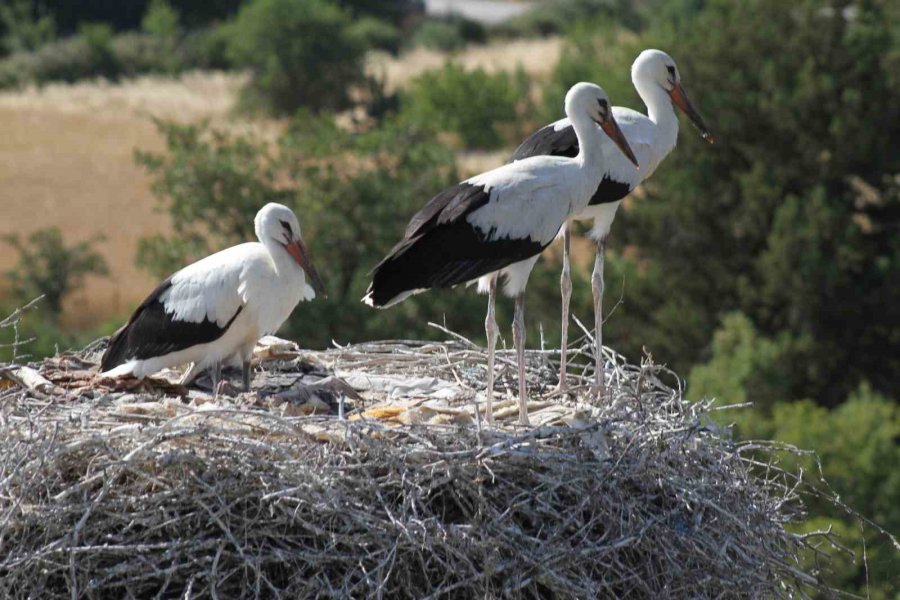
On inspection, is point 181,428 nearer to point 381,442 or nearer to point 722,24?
point 381,442

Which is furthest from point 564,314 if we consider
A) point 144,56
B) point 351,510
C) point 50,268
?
point 144,56

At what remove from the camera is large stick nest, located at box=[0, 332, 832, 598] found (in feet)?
24.2

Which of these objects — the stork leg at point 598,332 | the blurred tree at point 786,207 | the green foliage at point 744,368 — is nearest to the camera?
the stork leg at point 598,332

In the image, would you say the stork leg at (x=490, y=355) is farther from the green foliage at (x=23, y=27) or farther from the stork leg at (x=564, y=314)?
the green foliage at (x=23, y=27)

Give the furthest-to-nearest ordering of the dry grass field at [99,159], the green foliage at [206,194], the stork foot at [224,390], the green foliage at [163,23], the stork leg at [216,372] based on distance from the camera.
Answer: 1. the green foliage at [163,23]
2. the dry grass field at [99,159]
3. the green foliage at [206,194]
4. the stork leg at [216,372]
5. the stork foot at [224,390]

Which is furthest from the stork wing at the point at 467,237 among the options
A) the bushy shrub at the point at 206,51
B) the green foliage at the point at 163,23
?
the green foliage at the point at 163,23

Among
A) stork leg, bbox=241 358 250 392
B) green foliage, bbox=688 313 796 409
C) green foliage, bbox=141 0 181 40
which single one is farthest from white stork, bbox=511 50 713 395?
green foliage, bbox=141 0 181 40

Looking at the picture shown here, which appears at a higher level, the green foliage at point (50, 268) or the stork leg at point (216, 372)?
the stork leg at point (216, 372)

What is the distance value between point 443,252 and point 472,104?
37.9m

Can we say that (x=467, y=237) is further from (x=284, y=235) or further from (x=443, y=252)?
(x=284, y=235)

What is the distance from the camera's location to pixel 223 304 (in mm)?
9117

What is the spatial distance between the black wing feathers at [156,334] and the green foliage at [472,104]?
A: 3629cm

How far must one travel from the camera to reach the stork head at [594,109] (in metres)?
8.95

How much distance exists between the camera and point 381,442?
7652 mm
